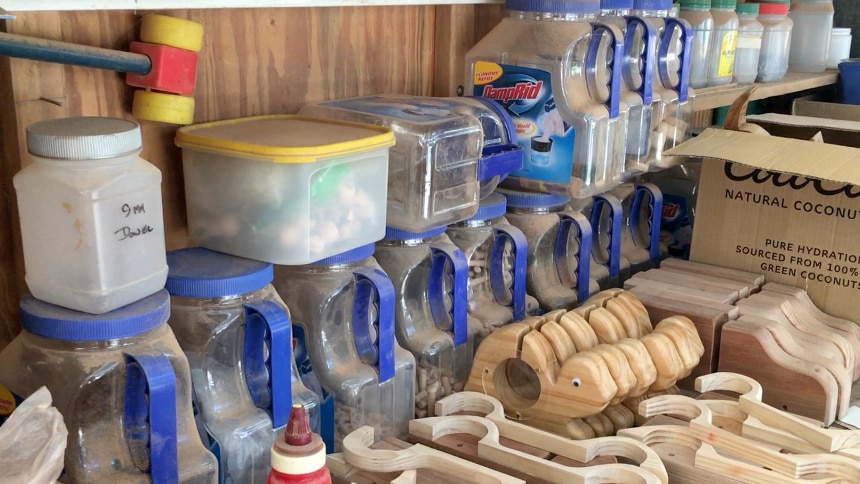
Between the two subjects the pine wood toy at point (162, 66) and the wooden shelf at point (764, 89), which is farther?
the wooden shelf at point (764, 89)

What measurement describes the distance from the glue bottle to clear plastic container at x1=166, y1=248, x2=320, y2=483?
18cm

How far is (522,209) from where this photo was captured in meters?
1.65

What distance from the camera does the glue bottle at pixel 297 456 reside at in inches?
34.3

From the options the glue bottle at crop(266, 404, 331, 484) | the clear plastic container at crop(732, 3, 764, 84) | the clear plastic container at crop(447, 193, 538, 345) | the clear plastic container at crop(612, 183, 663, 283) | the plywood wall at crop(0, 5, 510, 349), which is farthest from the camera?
the clear plastic container at crop(732, 3, 764, 84)

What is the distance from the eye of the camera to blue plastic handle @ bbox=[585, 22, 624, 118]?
5.09 ft

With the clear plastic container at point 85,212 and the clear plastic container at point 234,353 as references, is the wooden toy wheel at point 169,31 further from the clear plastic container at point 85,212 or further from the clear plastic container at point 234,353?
the clear plastic container at point 234,353

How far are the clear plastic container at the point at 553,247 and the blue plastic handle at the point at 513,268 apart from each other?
0.08 meters

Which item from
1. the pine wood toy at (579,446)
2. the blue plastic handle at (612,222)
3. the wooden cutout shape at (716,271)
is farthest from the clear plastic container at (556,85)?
the pine wood toy at (579,446)

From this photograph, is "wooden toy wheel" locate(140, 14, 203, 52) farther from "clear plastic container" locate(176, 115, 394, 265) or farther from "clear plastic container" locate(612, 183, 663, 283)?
"clear plastic container" locate(612, 183, 663, 283)

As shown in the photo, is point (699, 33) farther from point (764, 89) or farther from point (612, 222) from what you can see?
point (612, 222)

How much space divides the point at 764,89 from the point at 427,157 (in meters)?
1.43

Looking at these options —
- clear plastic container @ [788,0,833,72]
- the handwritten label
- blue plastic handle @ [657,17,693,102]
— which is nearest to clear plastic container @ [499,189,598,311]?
blue plastic handle @ [657,17,693,102]

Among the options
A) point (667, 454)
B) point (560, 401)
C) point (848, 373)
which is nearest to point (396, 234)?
point (560, 401)

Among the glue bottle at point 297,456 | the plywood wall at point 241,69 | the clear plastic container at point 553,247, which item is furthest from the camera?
the clear plastic container at point 553,247
